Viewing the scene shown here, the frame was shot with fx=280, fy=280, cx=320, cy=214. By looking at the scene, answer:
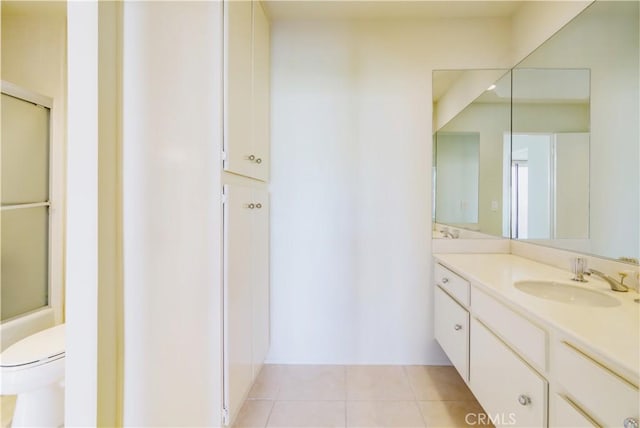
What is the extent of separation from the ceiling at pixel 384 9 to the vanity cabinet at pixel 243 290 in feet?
4.03

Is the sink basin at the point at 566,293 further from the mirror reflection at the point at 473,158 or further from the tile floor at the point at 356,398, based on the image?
the tile floor at the point at 356,398

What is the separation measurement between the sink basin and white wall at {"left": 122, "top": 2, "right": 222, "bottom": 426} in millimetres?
1435

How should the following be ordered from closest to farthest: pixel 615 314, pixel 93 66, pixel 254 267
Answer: pixel 615 314
pixel 93 66
pixel 254 267

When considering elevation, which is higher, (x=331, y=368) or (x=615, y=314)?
(x=615, y=314)

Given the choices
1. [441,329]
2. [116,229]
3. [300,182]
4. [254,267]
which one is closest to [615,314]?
[441,329]

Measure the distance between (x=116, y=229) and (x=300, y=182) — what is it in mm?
1142

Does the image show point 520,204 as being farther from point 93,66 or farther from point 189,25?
point 93,66

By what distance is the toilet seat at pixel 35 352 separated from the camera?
127 centimetres

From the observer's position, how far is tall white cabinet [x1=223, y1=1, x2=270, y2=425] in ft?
3.98

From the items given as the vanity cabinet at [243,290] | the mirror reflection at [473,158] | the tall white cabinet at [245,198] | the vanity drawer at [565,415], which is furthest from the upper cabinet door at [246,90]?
the vanity drawer at [565,415]

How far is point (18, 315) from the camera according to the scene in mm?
1916

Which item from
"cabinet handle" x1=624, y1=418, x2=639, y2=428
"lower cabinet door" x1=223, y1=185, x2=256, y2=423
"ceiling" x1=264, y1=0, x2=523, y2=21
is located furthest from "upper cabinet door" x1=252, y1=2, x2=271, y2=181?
"cabinet handle" x1=624, y1=418, x2=639, y2=428

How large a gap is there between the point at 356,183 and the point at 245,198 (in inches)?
33.5

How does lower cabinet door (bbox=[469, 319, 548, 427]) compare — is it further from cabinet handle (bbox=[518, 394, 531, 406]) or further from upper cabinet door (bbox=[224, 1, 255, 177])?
upper cabinet door (bbox=[224, 1, 255, 177])
